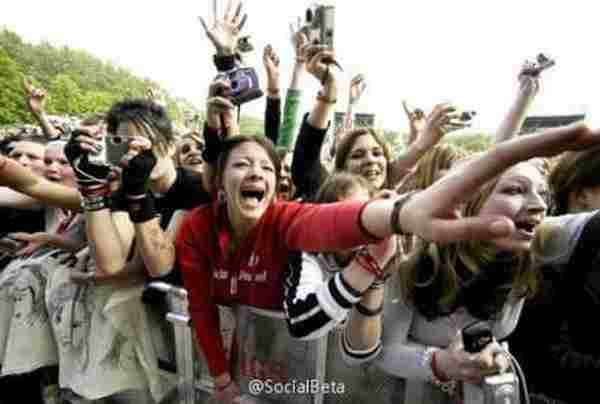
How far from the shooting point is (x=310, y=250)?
1182 millimetres

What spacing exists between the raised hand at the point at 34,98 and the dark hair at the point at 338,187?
112 inches

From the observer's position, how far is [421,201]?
83 cm

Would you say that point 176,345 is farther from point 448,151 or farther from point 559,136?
point 559,136

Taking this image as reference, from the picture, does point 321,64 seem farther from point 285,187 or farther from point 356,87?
point 356,87

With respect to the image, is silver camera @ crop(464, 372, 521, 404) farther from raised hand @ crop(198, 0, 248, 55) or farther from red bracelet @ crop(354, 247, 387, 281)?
raised hand @ crop(198, 0, 248, 55)

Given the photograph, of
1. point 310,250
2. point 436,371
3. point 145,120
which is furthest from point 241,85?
point 436,371

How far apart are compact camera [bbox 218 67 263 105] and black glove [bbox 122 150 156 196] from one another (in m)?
0.40

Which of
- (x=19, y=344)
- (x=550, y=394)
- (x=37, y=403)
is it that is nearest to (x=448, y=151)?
(x=550, y=394)

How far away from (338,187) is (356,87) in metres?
1.95

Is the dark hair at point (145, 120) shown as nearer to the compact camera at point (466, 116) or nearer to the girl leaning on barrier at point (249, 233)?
the girl leaning on barrier at point (249, 233)

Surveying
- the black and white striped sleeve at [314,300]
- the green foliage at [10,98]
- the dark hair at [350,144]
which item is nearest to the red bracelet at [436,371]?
the black and white striped sleeve at [314,300]

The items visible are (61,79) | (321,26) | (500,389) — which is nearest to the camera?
(500,389)

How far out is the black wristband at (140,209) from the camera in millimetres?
1552

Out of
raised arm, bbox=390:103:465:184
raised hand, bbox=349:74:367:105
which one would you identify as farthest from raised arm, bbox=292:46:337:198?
raised hand, bbox=349:74:367:105
